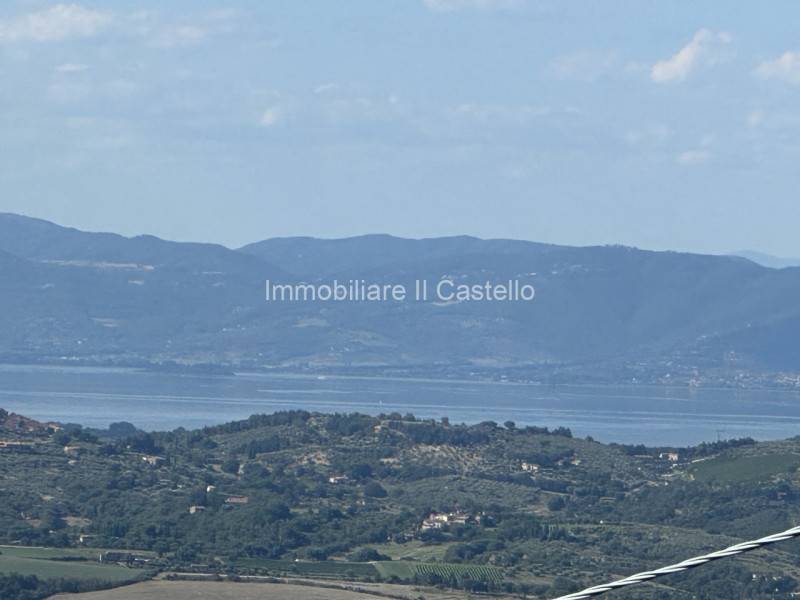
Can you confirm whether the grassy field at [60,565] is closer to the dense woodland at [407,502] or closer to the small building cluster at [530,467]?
the dense woodland at [407,502]

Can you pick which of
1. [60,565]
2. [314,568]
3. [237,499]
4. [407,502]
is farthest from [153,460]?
[60,565]

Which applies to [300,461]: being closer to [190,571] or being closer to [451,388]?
[190,571]

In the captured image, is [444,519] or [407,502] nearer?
[444,519]

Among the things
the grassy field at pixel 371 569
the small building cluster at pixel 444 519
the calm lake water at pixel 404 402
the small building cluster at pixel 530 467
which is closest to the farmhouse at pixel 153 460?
the small building cluster at pixel 444 519

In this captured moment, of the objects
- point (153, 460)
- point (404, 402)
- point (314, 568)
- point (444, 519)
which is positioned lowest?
point (314, 568)

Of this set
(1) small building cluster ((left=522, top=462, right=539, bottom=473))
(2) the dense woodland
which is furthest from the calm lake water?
(1) small building cluster ((left=522, top=462, right=539, bottom=473))

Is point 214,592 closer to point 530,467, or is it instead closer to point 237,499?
point 237,499
